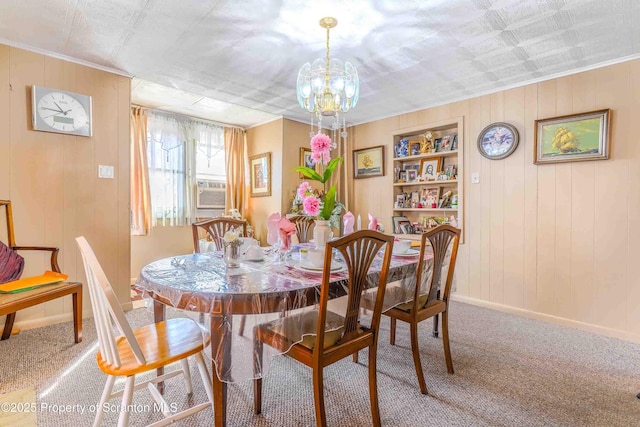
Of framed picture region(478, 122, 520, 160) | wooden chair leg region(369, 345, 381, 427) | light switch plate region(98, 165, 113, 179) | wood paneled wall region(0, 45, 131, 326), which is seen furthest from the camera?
framed picture region(478, 122, 520, 160)

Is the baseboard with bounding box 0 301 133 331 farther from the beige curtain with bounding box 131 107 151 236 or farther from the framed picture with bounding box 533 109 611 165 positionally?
the framed picture with bounding box 533 109 611 165

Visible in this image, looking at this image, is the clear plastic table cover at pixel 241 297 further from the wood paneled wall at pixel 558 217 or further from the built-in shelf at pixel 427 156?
the built-in shelf at pixel 427 156

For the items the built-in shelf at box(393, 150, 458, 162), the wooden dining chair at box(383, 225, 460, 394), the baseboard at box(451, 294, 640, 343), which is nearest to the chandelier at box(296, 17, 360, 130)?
the wooden dining chair at box(383, 225, 460, 394)

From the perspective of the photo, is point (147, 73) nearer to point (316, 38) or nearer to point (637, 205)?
point (316, 38)

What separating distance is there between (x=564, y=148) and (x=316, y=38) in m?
2.37

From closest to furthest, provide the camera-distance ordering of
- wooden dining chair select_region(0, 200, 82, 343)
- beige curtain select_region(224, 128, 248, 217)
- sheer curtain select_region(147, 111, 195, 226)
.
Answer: wooden dining chair select_region(0, 200, 82, 343) < sheer curtain select_region(147, 111, 195, 226) < beige curtain select_region(224, 128, 248, 217)

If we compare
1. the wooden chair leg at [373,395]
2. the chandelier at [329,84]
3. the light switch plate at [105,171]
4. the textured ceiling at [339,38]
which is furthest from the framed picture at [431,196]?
the light switch plate at [105,171]

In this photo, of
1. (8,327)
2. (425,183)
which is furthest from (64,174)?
(425,183)

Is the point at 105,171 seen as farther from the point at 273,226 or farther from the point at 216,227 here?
the point at 273,226

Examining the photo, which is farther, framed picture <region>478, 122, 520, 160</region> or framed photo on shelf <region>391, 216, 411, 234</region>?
framed photo on shelf <region>391, 216, 411, 234</region>

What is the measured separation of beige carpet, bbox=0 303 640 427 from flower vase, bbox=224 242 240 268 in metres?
0.75

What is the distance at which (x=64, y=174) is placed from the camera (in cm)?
261

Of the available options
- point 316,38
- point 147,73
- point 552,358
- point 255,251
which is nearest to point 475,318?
point 552,358

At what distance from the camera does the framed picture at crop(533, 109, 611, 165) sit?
258cm
